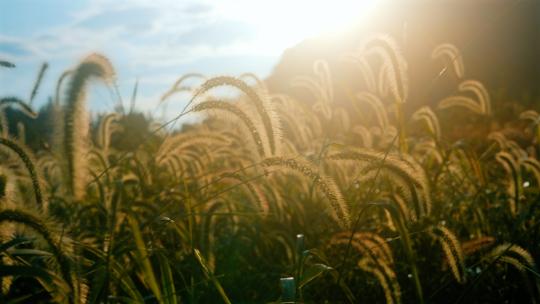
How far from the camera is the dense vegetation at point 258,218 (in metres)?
1.98

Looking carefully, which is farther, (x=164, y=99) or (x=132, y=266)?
(x=164, y=99)

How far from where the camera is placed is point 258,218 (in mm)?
3961

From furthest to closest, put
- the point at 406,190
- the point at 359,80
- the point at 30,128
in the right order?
the point at 359,80 < the point at 30,128 < the point at 406,190

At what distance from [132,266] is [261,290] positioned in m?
0.79

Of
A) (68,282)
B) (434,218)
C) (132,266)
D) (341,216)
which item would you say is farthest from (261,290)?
(68,282)

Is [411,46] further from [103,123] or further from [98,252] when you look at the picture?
[98,252]

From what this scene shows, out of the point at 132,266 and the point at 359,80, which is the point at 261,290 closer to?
the point at 132,266

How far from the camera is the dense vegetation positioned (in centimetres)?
198

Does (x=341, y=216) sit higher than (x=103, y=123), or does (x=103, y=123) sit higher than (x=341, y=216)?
(x=103, y=123)

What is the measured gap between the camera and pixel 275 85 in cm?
2611

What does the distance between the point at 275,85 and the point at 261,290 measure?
74.9 feet

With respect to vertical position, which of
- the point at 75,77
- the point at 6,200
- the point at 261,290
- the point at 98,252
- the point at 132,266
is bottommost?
the point at 261,290

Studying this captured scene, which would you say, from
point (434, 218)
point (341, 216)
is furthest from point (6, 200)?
point (434, 218)

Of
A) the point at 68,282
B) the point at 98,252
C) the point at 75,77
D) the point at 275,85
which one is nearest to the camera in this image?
the point at 68,282
